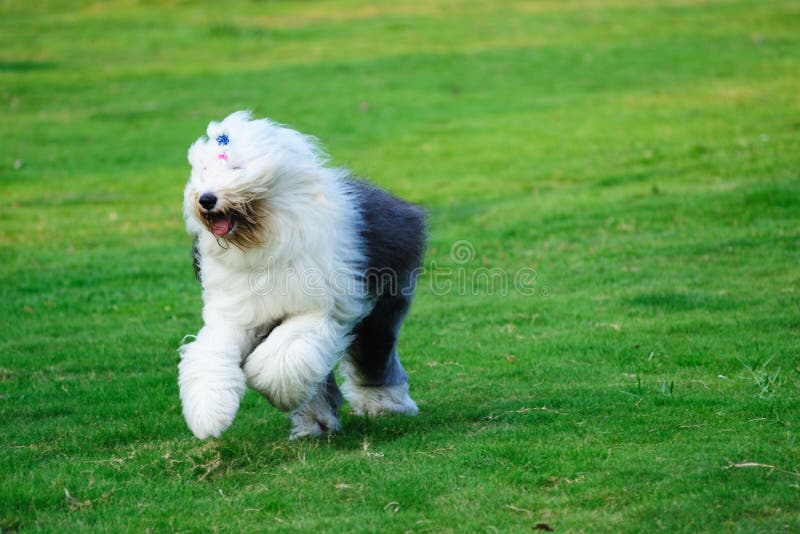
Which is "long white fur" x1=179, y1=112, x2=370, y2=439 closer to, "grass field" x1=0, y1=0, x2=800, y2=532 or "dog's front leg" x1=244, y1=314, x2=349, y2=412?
"dog's front leg" x1=244, y1=314, x2=349, y2=412

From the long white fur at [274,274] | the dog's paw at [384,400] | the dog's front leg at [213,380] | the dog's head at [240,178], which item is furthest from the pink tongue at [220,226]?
the dog's paw at [384,400]

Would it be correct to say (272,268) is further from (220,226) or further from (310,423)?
(310,423)

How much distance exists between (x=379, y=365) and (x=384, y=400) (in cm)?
25

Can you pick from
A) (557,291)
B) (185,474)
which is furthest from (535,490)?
(557,291)

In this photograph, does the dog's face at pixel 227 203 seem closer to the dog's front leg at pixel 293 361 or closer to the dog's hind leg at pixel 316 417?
the dog's front leg at pixel 293 361

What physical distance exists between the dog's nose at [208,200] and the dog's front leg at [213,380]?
0.77 meters

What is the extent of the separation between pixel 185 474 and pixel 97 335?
156 inches

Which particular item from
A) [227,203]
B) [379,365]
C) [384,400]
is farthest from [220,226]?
[384,400]

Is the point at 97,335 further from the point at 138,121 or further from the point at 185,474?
the point at 138,121

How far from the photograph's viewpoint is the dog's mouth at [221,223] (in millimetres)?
6117

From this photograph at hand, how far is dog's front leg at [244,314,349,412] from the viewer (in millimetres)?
6109

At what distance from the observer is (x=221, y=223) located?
6137 mm

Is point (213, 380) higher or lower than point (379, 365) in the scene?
higher

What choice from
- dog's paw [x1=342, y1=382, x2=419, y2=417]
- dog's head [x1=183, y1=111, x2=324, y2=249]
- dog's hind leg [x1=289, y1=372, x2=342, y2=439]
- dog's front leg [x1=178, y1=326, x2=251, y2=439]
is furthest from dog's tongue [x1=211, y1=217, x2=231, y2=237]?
dog's paw [x1=342, y1=382, x2=419, y2=417]
